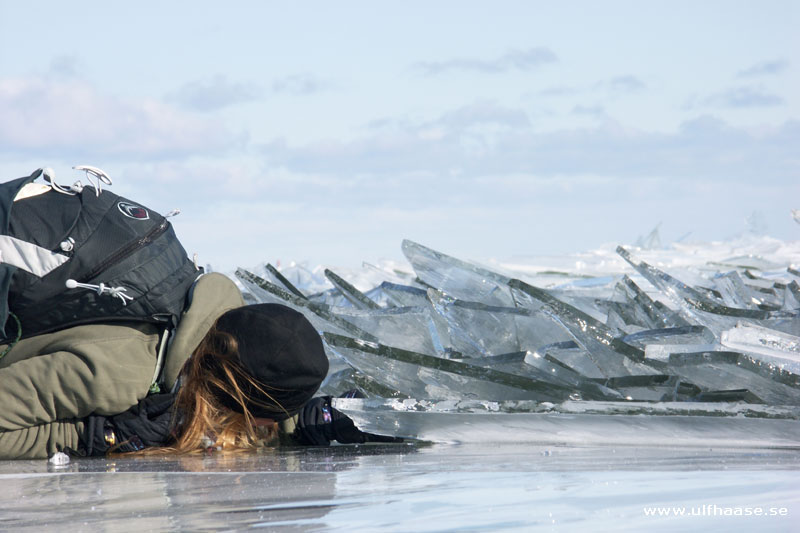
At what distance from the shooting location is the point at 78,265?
252 centimetres

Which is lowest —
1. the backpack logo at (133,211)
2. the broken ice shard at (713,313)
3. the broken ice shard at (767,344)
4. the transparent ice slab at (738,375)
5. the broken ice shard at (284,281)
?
the transparent ice slab at (738,375)

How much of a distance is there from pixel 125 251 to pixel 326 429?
0.82 meters

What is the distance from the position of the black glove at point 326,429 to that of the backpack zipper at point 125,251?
2.31ft

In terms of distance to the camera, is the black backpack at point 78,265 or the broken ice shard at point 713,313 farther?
the broken ice shard at point 713,313

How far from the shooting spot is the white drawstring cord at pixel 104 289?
2477 millimetres

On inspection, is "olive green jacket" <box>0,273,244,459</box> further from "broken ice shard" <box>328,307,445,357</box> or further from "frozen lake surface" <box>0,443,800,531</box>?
"broken ice shard" <box>328,307,445,357</box>

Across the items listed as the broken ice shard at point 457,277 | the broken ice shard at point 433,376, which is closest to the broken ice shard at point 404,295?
the broken ice shard at point 457,277

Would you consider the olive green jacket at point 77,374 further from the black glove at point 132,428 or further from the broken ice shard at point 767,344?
the broken ice shard at point 767,344

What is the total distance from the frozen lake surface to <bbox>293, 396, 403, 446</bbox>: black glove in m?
0.32

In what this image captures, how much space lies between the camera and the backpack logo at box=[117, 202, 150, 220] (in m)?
2.67

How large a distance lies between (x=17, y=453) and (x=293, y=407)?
2.53 feet

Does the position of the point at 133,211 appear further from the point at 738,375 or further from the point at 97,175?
the point at 738,375

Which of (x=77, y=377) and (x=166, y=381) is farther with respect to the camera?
(x=166, y=381)

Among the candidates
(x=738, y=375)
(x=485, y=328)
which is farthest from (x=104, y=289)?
(x=738, y=375)
